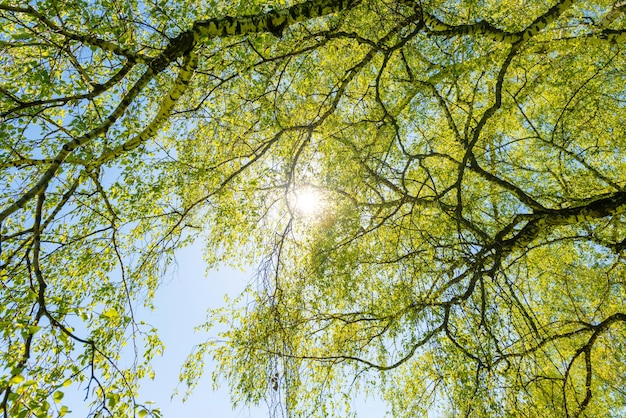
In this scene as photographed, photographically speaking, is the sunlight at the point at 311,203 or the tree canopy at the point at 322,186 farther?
the sunlight at the point at 311,203

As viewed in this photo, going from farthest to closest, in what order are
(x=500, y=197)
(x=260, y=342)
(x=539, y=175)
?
(x=539, y=175)
(x=500, y=197)
(x=260, y=342)

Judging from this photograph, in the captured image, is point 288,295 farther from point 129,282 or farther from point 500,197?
point 500,197

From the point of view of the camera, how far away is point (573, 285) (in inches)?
316

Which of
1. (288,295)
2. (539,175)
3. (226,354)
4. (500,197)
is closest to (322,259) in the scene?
(288,295)

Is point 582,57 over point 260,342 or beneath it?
over

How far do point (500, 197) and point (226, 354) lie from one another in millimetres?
6020

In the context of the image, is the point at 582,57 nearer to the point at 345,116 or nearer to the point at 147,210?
the point at 345,116

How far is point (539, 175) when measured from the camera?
822 cm

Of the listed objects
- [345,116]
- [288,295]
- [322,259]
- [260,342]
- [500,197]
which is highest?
[345,116]

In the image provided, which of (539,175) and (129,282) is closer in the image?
(129,282)

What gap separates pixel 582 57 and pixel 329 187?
17.3 ft

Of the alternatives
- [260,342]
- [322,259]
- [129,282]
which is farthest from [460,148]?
[129,282]

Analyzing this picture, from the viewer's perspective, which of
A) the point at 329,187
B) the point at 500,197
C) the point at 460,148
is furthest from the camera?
the point at 500,197

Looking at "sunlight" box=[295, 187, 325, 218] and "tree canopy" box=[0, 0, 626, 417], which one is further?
"sunlight" box=[295, 187, 325, 218]
